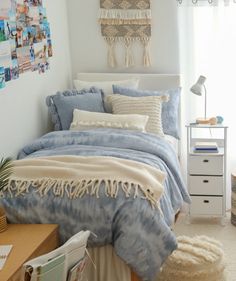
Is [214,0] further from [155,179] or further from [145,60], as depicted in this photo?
[155,179]

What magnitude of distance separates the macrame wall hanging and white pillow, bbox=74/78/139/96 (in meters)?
0.25

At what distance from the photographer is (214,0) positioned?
3.96m

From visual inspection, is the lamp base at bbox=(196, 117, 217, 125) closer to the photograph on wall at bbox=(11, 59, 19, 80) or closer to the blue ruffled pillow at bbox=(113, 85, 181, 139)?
the blue ruffled pillow at bbox=(113, 85, 181, 139)

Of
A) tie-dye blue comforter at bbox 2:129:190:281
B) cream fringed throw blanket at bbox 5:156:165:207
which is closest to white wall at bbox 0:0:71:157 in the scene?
cream fringed throw blanket at bbox 5:156:165:207

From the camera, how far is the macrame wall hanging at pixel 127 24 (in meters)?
4.21

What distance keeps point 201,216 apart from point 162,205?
118cm

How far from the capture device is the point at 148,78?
4223 millimetres

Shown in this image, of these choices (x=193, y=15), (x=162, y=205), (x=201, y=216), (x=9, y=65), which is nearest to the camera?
(x=162, y=205)

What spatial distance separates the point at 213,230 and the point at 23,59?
1902 mm

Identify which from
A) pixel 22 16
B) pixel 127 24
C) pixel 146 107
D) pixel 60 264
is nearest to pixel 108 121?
pixel 146 107

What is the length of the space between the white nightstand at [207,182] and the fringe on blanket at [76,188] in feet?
4.11

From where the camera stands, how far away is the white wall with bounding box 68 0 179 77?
421cm

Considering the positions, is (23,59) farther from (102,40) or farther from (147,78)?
(147,78)

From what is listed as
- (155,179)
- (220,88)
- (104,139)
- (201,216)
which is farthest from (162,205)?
(220,88)
